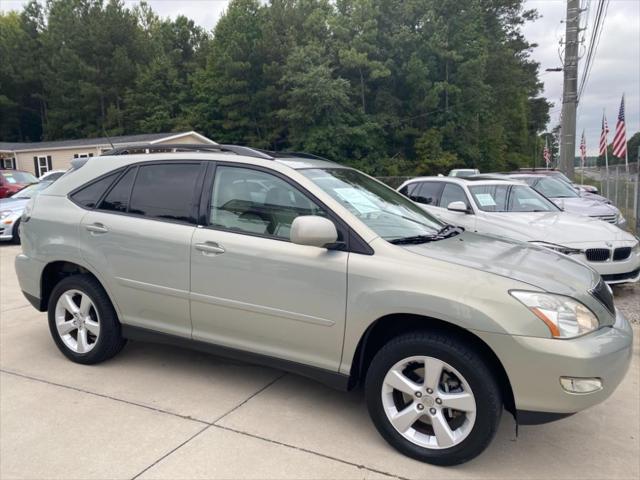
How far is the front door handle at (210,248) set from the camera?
3381mm

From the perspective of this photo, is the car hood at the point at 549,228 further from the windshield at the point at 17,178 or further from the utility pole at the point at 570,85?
the windshield at the point at 17,178

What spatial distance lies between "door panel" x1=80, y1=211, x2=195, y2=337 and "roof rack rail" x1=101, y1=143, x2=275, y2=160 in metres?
0.64

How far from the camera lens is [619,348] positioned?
2.71 m

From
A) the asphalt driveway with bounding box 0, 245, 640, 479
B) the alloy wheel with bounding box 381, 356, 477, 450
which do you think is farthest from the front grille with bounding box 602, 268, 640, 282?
the alloy wheel with bounding box 381, 356, 477, 450

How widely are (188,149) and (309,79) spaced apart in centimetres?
3544

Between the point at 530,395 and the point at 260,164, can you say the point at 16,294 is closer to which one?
the point at 260,164

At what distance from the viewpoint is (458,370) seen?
270 centimetres

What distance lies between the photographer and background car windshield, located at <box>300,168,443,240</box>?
10.7 feet

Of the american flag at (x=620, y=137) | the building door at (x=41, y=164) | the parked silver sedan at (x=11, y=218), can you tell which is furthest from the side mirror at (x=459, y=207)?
the building door at (x=41, y=164)

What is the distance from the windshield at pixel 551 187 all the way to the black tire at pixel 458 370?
9189mm

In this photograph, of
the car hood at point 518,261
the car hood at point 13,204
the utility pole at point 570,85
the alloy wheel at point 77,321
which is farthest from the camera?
the utility pole at point 570,85

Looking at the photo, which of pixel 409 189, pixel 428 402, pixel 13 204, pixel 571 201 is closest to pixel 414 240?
pixel 428 402

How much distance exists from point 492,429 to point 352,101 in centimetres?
3989

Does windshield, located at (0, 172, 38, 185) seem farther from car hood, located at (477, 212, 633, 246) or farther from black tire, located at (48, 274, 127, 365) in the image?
car hood, located at (477, 212, 633, 246)
